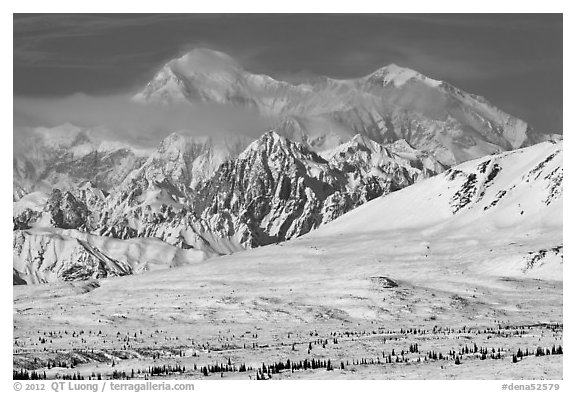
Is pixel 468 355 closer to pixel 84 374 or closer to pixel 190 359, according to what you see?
pixel 190 359

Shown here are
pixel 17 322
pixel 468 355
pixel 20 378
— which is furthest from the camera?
pixel 17 322
